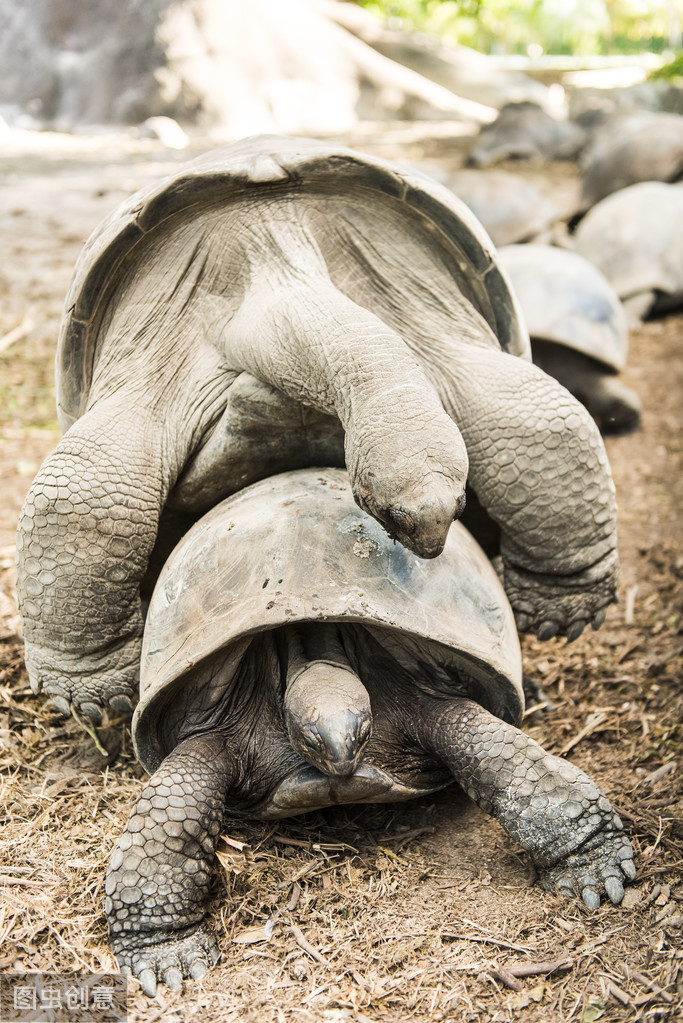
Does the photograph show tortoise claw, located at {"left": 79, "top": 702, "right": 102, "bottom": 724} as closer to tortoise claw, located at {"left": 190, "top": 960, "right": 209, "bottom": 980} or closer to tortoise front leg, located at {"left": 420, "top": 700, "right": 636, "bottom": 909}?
tortoise claw, located at {"left": 190, "top": 960, "right": 209, "bottom": 980}

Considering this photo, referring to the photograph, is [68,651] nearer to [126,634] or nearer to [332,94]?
[126,634]

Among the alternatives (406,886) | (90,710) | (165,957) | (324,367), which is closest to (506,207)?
(324,367)

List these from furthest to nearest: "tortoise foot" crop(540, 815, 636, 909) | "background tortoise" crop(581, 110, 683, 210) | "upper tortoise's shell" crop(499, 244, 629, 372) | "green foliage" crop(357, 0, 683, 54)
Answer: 1. "green foliage" crop(357, 0, 683, 54)
2. "background tortoise" crop(581, 110, 683, 210)
3. "upper tortoise's shell" crop(499, 244, 629, 372)
4. "tortoise foot" crop(540, 815, 636, 909)

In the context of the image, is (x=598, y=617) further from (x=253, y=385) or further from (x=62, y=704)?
(x=62, y=704)

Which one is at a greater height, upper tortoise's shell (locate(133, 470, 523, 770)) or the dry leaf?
upper tortoise's shell (locate(133, 470, 523, 770))

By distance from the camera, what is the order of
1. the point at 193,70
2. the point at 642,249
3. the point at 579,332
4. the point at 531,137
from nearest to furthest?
the point at 579,332
the point at 642,249
the point at 531,137
the point at 193,70

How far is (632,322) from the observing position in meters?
7.32

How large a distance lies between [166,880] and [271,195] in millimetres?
1867

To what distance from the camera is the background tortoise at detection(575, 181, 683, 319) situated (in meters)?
7.22

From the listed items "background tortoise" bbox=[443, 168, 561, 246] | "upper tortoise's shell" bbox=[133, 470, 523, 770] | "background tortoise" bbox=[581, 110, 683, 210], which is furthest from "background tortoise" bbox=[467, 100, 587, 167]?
"upper tortoise's shell" bbox=[133, 470, 523, 770]

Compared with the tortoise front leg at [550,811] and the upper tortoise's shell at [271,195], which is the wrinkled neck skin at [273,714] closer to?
the tortoise front leg at [550,811]

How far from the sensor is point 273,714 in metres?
2.45

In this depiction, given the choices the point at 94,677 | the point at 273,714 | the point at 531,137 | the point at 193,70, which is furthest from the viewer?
the point at 193,70

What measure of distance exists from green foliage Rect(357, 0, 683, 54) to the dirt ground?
22.5m
